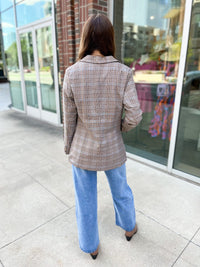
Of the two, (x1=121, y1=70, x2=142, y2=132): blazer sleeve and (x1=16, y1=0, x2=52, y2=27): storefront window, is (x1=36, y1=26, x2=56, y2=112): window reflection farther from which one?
(x1=121, y1=70, x2=142, y2=132): blazer sleeve

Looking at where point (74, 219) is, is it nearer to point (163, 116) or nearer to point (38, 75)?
point (163, 116)

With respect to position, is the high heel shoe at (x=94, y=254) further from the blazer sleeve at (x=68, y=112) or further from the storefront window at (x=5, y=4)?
the storefront window at (x=5, y=4)

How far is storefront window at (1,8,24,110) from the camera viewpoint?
22.0 feet

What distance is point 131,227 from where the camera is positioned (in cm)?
194

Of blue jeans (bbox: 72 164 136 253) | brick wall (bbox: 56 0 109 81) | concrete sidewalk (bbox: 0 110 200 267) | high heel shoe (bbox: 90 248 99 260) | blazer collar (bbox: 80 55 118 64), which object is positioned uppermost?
brick wall (bbox: 56 0 109 81)

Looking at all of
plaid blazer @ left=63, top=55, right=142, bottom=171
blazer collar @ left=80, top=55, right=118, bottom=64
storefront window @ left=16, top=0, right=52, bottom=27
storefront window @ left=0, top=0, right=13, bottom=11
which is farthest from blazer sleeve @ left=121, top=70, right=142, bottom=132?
storefront window @ left=0, top=0, right=13, bottom=11

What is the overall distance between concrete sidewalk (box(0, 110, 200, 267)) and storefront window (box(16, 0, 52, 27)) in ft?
12.6

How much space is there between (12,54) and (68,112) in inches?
270

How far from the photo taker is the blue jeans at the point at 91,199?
62.9 inches

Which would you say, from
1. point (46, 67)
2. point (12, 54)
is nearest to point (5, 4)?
point (12, 54)

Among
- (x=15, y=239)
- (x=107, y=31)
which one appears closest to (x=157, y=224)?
(x=15, y=239)

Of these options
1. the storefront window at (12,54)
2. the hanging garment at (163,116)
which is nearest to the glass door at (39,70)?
the storefront window at (12,54)

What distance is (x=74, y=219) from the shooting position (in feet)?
7.40

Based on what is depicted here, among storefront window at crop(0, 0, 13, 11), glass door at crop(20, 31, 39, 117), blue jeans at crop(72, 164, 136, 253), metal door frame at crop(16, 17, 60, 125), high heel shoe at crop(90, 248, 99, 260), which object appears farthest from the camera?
storefront window at crop(0, 0, 13, 11)
